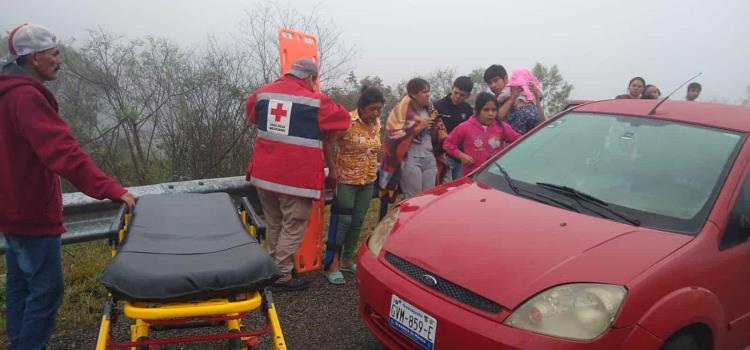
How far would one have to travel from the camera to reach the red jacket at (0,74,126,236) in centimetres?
238

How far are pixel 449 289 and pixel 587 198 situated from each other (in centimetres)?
103

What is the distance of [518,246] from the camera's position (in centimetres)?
248

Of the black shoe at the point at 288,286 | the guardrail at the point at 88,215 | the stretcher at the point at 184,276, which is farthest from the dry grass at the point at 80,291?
the black shoe at the point at 288,286

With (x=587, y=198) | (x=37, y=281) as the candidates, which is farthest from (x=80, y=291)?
(x=587, y=198)

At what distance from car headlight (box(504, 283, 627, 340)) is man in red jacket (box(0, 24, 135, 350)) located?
2.01 meters

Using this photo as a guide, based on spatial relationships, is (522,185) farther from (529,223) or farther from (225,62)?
(225,62)

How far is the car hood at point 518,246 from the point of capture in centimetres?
226

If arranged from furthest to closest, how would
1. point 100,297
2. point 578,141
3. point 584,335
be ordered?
point 100,297 < point 578,141 < point 584,335

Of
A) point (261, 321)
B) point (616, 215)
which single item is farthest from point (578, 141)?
point (261, 321)

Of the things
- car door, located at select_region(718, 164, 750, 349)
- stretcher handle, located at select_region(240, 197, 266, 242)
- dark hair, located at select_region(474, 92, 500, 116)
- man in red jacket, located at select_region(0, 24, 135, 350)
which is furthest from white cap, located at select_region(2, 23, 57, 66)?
car door, located at select_region(718, 164, 750, 349)

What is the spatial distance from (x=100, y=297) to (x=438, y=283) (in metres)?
2.56

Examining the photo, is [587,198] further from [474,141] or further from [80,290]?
[80,290]

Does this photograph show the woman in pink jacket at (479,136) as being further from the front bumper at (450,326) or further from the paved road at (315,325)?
the front bumper at (450,326)

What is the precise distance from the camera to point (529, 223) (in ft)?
8.79
